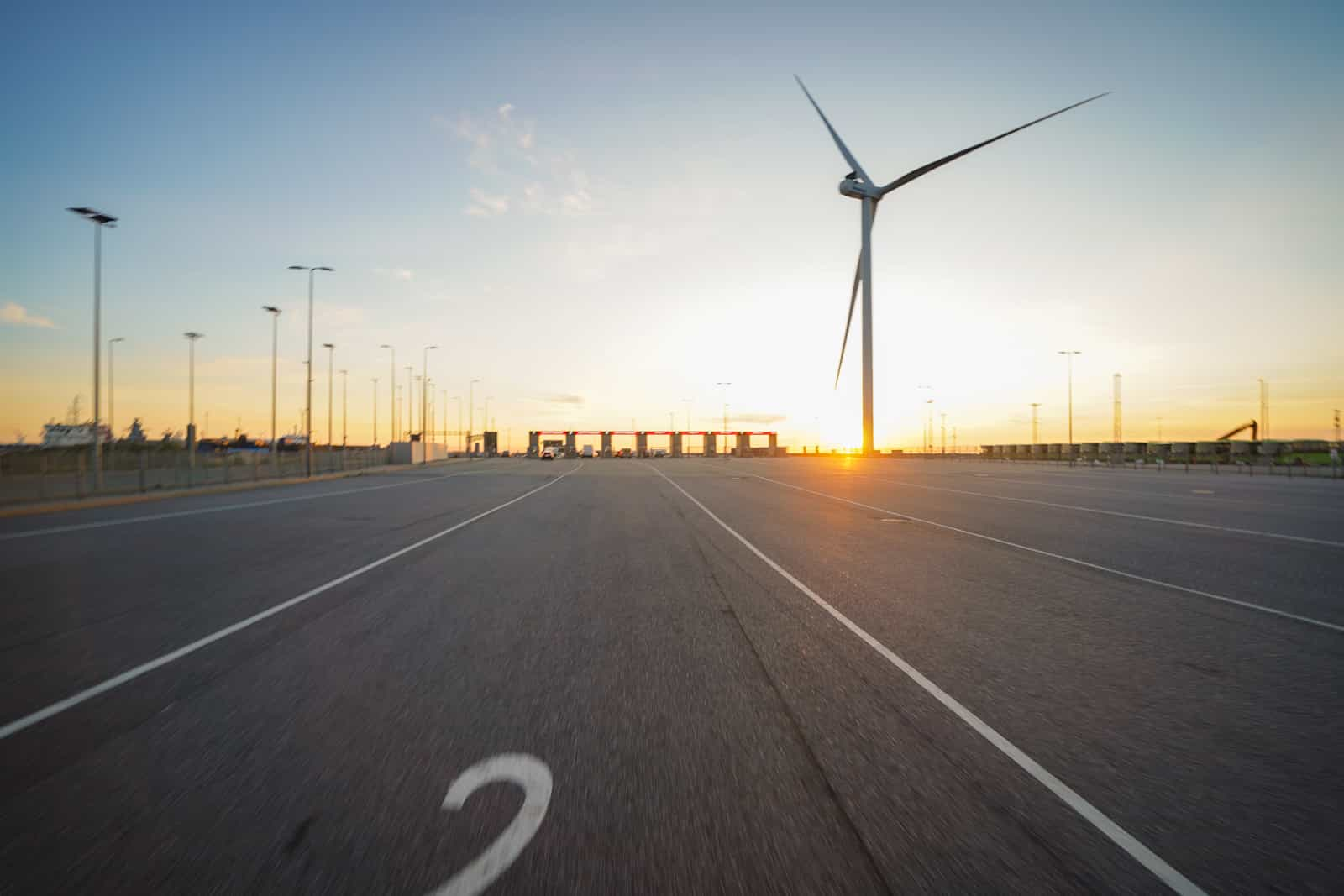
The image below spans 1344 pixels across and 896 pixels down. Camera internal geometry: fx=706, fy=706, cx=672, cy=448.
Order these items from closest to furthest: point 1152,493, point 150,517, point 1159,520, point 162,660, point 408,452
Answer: point 162,660 → point 1159,520 → point 150,517 → point 1152,493 → point 408,452

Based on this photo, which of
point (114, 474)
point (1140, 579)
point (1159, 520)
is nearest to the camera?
point (1140, 579)

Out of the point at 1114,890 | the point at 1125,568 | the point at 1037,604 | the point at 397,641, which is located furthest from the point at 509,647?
the point at 1125,568

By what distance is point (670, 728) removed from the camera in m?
4.36

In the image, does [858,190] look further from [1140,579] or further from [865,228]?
[1140,579]

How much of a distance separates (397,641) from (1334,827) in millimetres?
6377

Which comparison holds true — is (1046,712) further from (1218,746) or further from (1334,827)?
(1334,827)

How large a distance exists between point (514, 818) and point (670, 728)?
4.32ft

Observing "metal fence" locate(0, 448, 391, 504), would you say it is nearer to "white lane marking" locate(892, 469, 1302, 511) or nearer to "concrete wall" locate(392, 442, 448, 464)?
"concrete wall" locate(392, 442, 448, 464)

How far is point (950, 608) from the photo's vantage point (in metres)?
7.82

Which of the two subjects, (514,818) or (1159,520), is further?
(1159,520)

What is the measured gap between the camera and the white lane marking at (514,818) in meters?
2.79

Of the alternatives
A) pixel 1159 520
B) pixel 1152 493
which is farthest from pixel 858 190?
pixel 1159 520

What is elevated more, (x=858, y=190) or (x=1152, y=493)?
(x=858, y=190)

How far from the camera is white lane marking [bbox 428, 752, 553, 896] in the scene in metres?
2.79
